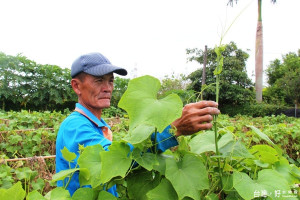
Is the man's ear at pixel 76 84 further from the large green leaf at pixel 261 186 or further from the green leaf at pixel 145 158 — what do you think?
the large green leaf at pixel 261 186

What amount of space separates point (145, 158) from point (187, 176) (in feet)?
0.43

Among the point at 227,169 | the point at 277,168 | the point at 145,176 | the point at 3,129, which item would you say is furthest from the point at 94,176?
the point at 3,129

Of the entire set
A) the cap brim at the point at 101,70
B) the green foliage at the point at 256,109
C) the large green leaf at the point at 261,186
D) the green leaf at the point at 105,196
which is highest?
the cap brim at the point at 101,70

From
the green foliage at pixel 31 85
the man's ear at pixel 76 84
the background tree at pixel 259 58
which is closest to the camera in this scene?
the man's ear at pixel 76 84

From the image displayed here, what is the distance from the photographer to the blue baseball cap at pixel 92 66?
5.42 ft

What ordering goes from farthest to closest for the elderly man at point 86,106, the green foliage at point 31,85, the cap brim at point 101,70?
the green foliage at point 31,85, the cap brim at point 101,70, the elderly man at point 86,106

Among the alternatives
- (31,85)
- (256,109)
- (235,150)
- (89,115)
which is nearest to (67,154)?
(235,150)

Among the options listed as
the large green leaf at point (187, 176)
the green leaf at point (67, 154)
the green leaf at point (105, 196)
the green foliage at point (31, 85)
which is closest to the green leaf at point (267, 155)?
the large green leaf at point (187, 176)

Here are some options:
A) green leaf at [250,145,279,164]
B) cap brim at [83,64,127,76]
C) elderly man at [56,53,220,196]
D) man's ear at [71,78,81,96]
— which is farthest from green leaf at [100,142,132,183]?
man's ear at [71,78,81,96]

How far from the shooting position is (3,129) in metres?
4.31

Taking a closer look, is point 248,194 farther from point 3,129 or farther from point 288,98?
point 288,98

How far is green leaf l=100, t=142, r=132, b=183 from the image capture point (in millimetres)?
749

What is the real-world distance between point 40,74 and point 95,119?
15.7 meters

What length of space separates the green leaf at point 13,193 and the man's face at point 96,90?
990mm
